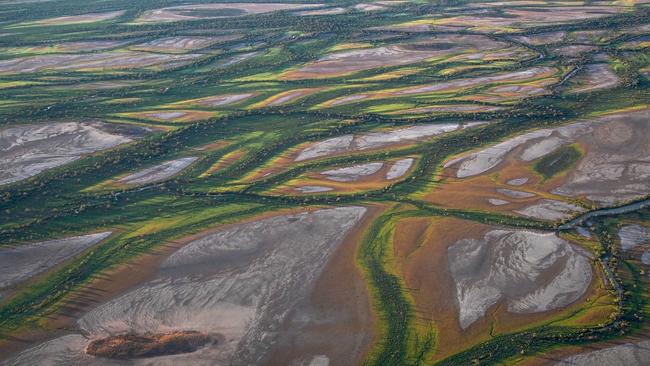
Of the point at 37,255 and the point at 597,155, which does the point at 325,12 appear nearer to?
the point at 597,155

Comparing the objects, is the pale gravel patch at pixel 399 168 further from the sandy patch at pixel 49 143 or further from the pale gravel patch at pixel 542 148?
the sandy patch at pixel 49 143

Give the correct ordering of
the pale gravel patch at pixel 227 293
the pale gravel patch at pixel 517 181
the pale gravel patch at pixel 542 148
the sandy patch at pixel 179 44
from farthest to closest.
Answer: the sandy patch at pixel 179 44
the pale gravel patch at pixel 542 148
the pale gravel patch at pixel 517 181
the pale gravel patch at pixel 227 293

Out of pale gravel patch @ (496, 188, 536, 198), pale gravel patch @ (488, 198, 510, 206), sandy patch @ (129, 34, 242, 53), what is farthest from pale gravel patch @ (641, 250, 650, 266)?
sandy patch @ (129, 34, 242, 53)

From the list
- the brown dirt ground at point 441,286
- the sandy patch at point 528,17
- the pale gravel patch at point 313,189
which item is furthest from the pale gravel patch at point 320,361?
the sandy patch at point 528,17

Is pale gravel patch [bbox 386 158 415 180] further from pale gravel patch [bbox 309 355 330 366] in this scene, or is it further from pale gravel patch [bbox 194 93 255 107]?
pale gravel patch [bbox 194 93 255 107]

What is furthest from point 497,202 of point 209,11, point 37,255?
point 209,11

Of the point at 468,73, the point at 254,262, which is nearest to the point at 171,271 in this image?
the point at 254,262
